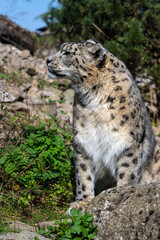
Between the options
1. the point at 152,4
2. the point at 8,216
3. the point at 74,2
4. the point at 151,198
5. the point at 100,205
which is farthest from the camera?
the point at 74,2

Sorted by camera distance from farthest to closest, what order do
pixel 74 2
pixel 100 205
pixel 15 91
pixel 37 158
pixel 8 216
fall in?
pixel 74 2 → pixel 15 91 → pixel 37 158 → pixel 8 216 → pixel 100 205

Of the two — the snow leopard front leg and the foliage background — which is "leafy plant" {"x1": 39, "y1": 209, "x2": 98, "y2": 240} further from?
the foliage background

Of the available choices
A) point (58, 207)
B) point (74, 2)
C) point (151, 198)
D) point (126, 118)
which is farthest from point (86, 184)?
point (74, 2)

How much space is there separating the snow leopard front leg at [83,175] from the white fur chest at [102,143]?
0.08 metres

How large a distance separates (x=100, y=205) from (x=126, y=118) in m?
1.30

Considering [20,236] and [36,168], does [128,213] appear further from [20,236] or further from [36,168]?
[36,168]

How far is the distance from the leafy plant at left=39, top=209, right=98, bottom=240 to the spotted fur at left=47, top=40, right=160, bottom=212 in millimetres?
761

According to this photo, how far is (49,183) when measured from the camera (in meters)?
5.34

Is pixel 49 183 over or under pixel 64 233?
over

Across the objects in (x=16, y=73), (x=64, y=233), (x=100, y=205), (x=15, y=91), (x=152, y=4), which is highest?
(x=152, y=4)

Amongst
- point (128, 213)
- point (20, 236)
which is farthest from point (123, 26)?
point (20, 236)

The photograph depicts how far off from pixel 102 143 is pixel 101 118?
33 centimetres

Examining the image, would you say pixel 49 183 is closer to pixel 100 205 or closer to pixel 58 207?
pixel 58 207

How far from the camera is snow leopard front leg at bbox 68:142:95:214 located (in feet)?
15.7
